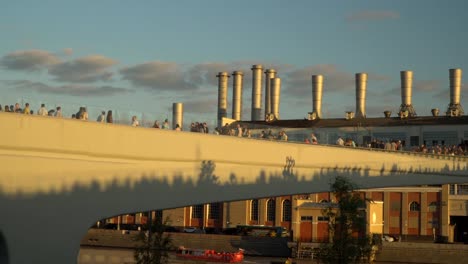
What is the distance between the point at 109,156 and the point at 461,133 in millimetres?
60546

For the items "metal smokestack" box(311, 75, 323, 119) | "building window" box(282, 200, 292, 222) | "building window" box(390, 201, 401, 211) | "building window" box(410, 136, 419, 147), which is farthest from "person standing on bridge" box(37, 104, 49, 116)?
"metal smokestack" box(311, 75, 323, 119)

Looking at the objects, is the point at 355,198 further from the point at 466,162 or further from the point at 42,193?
the point at 466,162

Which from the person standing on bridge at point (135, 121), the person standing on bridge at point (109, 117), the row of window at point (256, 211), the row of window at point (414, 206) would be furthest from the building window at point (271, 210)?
the person standing on bridge at point (109, 117)

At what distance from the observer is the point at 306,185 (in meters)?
40.4

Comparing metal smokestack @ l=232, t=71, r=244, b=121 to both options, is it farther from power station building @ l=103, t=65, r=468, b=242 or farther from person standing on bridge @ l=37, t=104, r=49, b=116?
person standing on bridge @ l=37, t=104, r=49, b=116

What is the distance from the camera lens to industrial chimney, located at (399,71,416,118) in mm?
92375

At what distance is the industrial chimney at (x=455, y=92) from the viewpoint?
9131cm

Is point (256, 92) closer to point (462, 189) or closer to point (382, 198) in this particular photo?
point (382, 198)

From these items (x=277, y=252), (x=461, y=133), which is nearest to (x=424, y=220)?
(x=461, y=133)

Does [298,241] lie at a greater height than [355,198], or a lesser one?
lesser

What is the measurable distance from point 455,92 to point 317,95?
15.8m

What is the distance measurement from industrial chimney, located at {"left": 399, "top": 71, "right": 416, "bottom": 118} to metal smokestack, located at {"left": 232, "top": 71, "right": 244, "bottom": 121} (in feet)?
64.5

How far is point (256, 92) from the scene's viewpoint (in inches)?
3976

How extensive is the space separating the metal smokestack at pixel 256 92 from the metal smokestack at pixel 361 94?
40.7 ft
